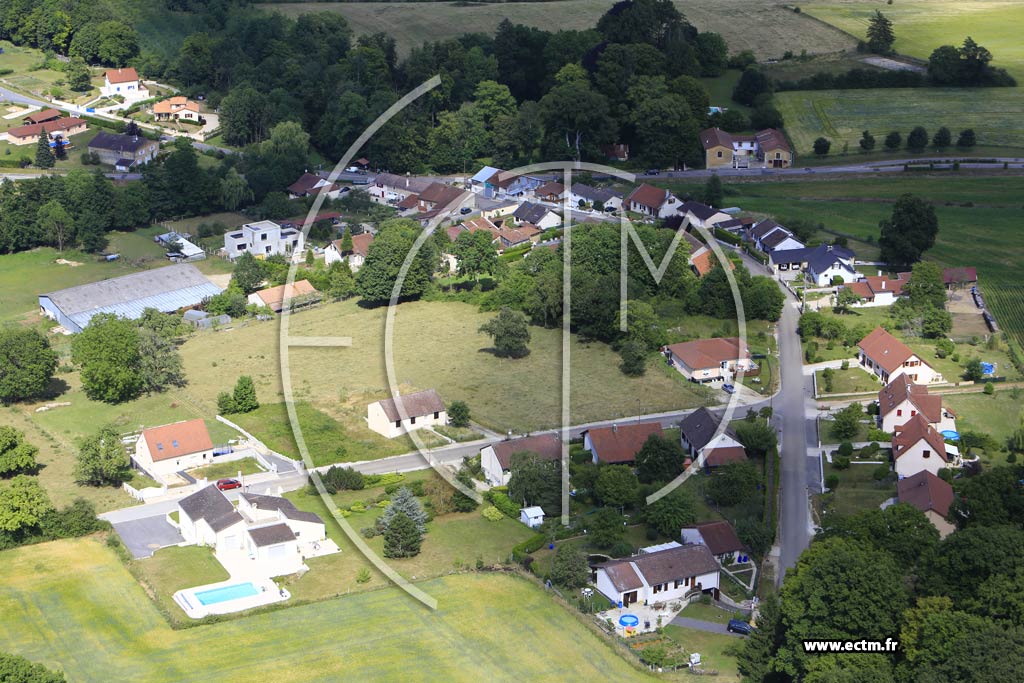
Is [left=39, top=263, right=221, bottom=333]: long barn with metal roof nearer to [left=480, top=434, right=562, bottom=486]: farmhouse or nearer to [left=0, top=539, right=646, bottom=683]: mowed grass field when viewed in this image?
[left=480, top=434, right=562, bottom=486]: farmhouse

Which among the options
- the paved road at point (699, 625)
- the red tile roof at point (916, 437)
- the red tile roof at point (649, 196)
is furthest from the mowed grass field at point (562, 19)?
the paved road at point (699, 625)

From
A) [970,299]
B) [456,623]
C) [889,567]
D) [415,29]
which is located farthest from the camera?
[415,29]

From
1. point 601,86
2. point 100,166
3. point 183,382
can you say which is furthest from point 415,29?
point 183,382

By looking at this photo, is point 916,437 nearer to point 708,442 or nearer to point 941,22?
point 708,442

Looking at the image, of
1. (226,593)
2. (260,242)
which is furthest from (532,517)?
(260,242)

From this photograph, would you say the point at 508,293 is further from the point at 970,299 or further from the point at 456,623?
the point at 456,623

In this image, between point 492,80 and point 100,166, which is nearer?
point 100,166

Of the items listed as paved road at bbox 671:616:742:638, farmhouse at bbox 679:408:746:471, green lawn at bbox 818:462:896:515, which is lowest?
paved road at bbox 671:616:742:638

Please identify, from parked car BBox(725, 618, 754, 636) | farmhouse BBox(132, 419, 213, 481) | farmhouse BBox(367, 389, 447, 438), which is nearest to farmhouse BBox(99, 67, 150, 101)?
farmhouse BBox(367, 389, 447, 438)
